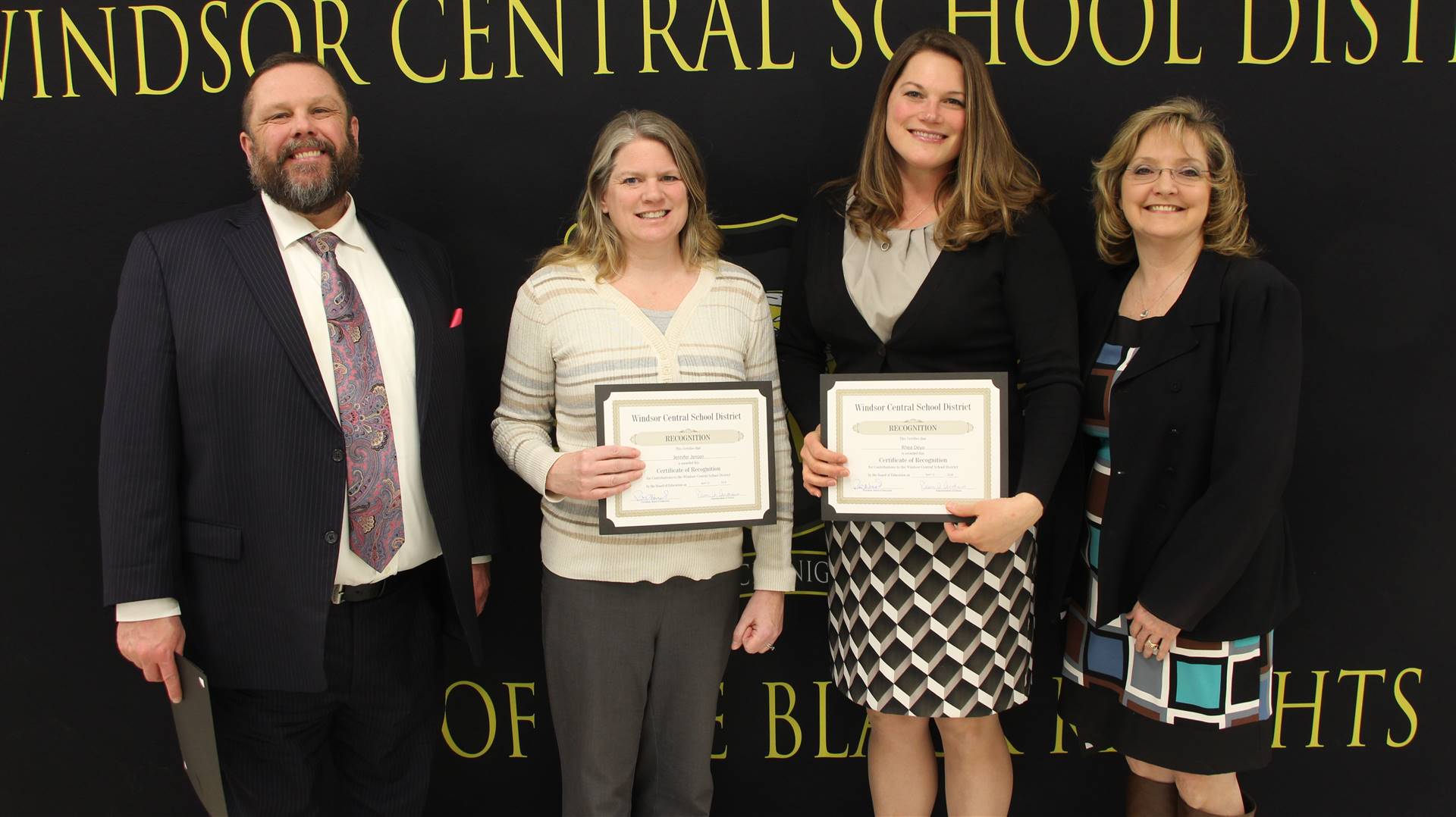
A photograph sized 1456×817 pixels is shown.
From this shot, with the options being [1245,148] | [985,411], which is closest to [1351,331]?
[1245,148]

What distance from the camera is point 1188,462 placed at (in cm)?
200

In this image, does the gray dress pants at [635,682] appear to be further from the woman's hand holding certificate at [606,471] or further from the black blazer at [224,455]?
the black blazer at [224,455]

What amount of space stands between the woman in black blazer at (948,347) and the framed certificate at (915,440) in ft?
0.13

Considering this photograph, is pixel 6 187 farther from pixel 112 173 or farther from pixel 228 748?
pixel 228 748

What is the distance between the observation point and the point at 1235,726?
6.73ft

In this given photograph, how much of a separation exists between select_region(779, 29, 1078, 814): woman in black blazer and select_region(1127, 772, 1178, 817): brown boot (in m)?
0.35

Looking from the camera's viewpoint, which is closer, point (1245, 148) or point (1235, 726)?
point (1235, 726)

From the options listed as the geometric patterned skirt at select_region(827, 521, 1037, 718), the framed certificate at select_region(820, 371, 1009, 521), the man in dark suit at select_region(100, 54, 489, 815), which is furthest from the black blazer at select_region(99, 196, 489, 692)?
the geometric patterned skirt at select_region(827, 521, 1037, 718)

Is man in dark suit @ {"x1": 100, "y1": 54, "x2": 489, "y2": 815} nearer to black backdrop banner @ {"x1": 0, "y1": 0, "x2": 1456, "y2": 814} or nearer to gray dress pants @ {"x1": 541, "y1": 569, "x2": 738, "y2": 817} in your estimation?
gray dress pants @ {"x1": 541, "y1": 569, "x2": 738, "y2": 817}

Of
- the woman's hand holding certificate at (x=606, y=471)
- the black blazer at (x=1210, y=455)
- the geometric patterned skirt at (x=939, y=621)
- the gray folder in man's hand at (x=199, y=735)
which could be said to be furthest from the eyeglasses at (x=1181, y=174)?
the gray folder in man's hand at (x=199, y=735)

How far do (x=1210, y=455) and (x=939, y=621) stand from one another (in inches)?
26.2

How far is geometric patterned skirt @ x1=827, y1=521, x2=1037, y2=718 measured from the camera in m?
2.09

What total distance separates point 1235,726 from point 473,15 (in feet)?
8.36

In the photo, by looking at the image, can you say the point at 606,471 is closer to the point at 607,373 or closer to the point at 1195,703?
the point at 607,373
